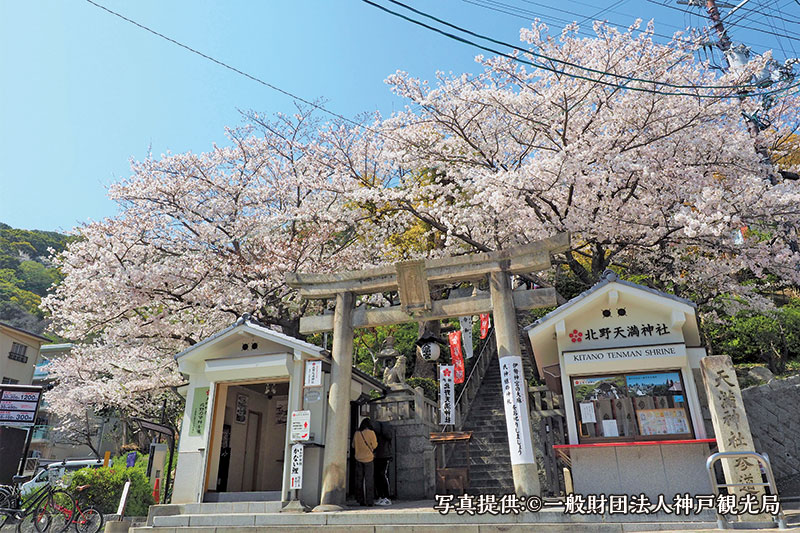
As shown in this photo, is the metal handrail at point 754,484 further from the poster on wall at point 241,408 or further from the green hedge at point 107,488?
the green hedge at point 107,488

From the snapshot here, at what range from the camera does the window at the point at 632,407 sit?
8545mm

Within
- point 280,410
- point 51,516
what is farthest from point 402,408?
point 51,516

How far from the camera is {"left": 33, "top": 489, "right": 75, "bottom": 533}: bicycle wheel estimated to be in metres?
10.8

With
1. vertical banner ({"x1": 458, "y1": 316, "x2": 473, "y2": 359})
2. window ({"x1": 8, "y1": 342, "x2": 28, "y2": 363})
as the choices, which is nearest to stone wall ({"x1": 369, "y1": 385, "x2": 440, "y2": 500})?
vertical banner ({"x1": 458, "y1": 316, "x2": 473, "y2": 359})

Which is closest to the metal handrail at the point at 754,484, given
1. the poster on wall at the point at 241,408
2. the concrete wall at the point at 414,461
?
the concrete wall at the point at 414,461

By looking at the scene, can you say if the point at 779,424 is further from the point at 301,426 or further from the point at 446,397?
the point at 301,426

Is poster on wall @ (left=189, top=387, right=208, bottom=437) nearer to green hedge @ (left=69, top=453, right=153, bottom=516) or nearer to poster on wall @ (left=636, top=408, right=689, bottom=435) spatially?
green hedge @ (left=69, top=453, right=153, bottom=516)

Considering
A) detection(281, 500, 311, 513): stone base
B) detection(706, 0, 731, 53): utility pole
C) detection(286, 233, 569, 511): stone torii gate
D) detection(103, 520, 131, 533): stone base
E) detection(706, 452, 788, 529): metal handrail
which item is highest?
detection(706, 0, 731, 53): utility pole

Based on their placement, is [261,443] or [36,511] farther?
[261,443]

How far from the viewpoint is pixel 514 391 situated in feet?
30.1

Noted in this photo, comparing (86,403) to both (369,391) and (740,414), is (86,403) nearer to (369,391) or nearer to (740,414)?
(369,391)

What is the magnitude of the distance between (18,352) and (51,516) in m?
32.4

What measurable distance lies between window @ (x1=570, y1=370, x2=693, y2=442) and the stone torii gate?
3.61 ft

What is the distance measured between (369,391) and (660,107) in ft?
36.0
